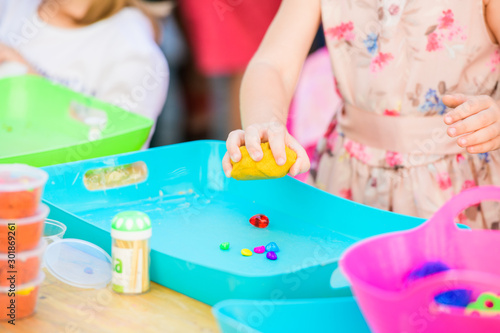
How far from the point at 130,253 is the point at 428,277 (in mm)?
333

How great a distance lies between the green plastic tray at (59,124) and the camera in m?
1.14

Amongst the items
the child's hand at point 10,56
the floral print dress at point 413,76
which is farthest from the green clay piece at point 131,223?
the child's hand at point 10,56

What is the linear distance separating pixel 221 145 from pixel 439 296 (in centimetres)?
Answer: 60

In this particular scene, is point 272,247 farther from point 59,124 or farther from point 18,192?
point 59,124

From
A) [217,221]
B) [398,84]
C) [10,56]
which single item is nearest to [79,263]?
[217,221]

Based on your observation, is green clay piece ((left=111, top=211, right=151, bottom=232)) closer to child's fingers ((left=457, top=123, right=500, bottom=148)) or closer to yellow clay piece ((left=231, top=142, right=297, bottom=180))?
yellow clay piece ((left=231, top=142, right=297, bottom=180))

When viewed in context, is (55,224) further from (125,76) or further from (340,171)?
(125,76)

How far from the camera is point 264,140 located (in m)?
0.89

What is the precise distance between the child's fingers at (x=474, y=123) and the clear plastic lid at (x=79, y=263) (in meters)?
0.47

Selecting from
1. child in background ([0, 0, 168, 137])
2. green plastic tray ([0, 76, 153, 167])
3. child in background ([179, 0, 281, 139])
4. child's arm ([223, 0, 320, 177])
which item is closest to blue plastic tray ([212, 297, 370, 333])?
child's arm ([223, 0, 320, 177])

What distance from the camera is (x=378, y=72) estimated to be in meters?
1.13

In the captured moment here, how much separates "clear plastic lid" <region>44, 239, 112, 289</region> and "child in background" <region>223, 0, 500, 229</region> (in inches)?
13.6

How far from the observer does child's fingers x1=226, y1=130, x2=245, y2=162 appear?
85 cm

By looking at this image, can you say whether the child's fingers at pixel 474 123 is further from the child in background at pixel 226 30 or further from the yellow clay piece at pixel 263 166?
the child in background at pixel 226 30
